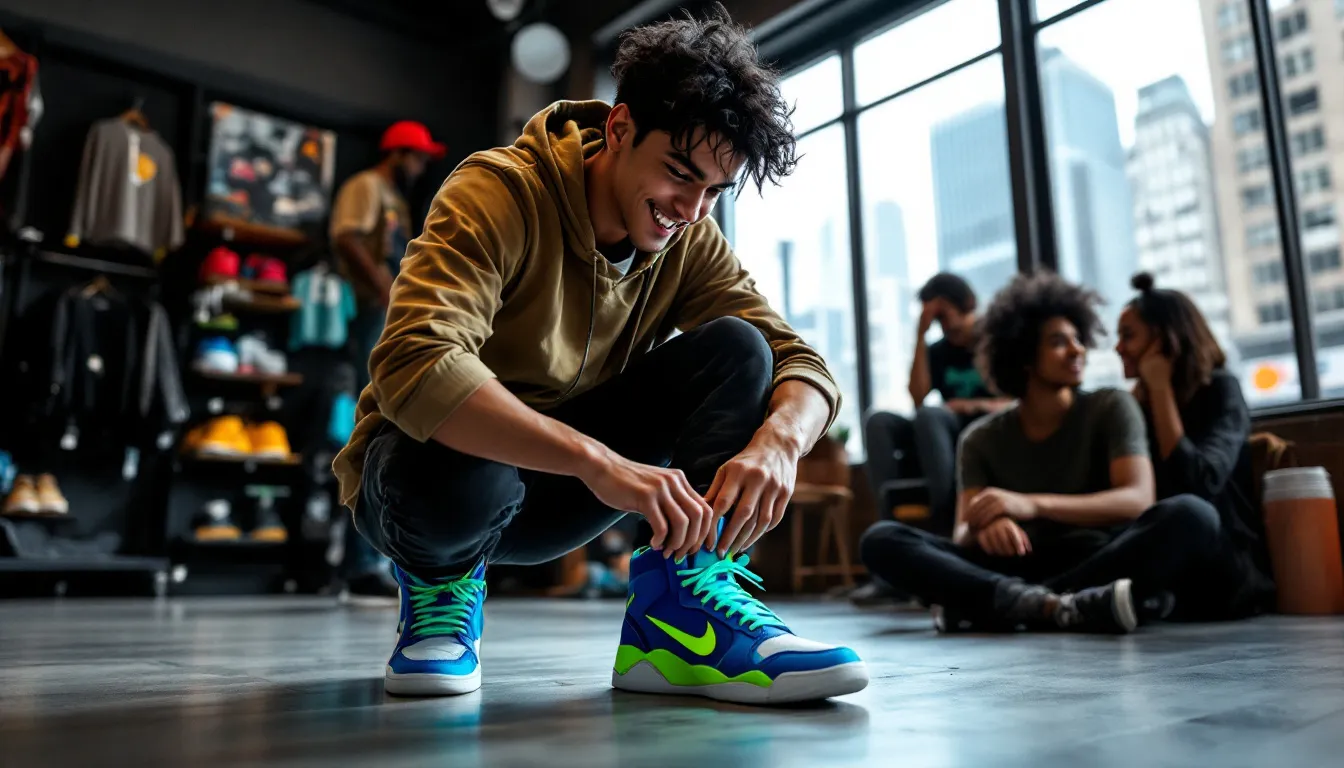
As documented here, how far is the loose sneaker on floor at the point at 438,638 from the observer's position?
102 cm

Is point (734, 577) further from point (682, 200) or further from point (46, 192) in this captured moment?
point (46, 192)

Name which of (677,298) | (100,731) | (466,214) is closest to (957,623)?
(677,298)

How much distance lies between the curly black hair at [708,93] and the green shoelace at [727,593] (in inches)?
17.7

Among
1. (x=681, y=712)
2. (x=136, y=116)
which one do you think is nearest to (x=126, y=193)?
(x=136, y=116)

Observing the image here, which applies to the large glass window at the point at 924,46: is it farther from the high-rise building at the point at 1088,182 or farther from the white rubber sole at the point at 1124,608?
the white rubber sole at the point at 1124,608

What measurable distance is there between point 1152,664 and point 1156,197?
3.28 metres

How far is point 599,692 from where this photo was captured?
1.04 m

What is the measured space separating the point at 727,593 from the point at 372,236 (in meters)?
3.96

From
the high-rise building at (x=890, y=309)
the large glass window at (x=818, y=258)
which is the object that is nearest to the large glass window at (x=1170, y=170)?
the high-rise building at (x=890, y=309)

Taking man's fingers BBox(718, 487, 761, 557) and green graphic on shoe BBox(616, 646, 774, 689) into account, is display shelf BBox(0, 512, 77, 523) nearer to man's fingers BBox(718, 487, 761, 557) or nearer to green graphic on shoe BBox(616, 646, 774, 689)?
green graphic on shoe BBox(616, 646, 774, 689)

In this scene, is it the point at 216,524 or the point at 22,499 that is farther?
the point at 216,524

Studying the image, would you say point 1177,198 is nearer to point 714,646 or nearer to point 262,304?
point 714,646

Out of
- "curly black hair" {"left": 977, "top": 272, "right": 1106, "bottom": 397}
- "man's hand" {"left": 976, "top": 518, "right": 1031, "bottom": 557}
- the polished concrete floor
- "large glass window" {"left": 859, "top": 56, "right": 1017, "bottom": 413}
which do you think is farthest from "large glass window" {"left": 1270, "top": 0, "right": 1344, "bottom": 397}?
the polished concrete floor

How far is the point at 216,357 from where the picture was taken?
525cm
